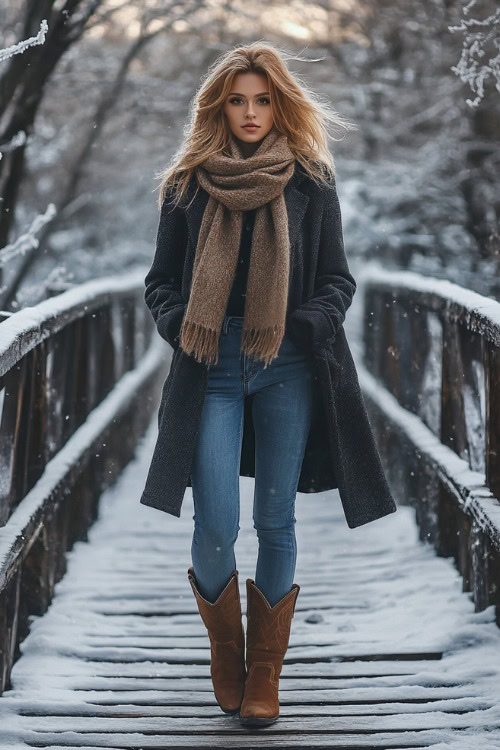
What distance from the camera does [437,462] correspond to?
15.8ft

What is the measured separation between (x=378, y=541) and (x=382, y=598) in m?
0.98

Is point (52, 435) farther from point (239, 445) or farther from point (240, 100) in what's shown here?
point (240, 100)

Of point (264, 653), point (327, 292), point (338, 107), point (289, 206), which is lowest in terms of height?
point (264, 653)

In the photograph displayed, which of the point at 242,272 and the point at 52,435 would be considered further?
the point at 52,435

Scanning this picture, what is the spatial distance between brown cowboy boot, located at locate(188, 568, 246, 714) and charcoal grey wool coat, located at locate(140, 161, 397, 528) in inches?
10.8

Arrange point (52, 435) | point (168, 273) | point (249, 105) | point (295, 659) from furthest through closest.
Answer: point (52, 435)
point (295, 659)
point (168, 273)
point (249, 105)

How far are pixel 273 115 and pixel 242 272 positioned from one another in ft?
1.42

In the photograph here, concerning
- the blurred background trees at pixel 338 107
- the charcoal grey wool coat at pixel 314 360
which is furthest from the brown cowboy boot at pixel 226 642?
the blurred background trees at pixel 338 107

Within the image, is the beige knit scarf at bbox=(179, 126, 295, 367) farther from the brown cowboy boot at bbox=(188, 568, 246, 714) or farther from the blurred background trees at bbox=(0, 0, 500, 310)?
the blurred background trees at bbox=(0, 0, 500, 310)

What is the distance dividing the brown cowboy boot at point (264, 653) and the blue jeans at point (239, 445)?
15 centimetres

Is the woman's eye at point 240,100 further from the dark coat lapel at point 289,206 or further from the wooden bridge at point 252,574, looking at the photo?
the wooden bridge at point 252,574

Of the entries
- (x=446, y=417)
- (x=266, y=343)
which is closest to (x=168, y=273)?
(x=266, y=343)

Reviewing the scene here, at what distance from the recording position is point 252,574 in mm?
5137

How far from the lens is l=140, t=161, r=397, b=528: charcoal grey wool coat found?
10.2ft
